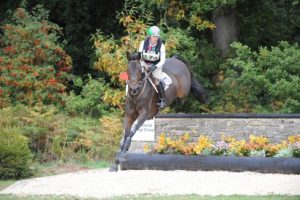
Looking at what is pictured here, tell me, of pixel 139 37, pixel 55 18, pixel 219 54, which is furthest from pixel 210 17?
pixel 55 18

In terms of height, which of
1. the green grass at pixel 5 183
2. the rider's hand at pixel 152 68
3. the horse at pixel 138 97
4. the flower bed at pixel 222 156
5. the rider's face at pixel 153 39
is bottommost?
the green grass at pixel 5 183

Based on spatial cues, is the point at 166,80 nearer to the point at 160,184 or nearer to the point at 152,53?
the point at 152,53

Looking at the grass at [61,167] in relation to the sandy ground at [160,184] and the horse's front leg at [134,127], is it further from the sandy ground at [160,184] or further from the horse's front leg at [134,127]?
the horse's front leg at [134,127]

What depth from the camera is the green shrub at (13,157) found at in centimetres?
1497

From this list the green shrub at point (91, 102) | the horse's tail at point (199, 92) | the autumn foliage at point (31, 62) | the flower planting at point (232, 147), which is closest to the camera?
the flower planting at point (232, 147)

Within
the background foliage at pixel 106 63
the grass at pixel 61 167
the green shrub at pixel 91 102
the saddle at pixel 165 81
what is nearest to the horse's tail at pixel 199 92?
the saddle at pixel 165 81

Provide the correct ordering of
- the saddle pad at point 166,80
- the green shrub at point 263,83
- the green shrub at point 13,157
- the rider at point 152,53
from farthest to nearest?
the green shrub at point 263,83 → the saddle pad at point 166,80 → the rider at point 152,53 → the green shrub at point 13,157

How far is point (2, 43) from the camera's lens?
22.5 metres

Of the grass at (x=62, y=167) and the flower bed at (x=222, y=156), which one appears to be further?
the grass at (x=62, y=167)

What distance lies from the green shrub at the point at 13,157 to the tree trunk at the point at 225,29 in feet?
32.1

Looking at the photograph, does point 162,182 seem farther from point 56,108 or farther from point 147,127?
point 56,108

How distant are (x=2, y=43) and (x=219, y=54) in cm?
719

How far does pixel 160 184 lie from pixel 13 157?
3713 millimetres

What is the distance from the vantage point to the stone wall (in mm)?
16500
